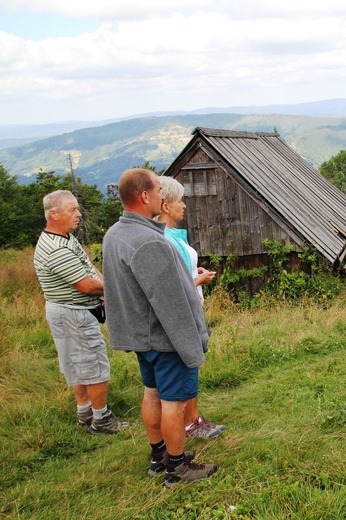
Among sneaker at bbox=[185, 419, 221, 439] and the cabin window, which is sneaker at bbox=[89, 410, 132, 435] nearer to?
sneaker at bbox=[185, 419, 221, 439]

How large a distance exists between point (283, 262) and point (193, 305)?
32.6ft

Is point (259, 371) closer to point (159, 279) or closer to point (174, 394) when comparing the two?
point (174, 394)

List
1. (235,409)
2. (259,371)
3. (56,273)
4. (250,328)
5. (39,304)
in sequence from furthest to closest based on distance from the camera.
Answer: (39,304)
(250,328)
(259,371)
(235,409)
(56,273)

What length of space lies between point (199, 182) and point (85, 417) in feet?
32.0

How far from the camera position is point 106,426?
3.77 meters

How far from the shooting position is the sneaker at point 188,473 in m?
2.76

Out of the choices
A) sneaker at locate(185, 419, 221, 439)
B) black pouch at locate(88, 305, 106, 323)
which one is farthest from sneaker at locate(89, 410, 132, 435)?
black pouch at locate(88, 305, 106, 323)

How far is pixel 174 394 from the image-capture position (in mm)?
2699

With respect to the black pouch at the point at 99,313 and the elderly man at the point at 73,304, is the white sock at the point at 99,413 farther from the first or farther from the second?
the black pouch at the point at 99,313

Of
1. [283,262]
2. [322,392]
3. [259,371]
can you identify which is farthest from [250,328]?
[283,262]

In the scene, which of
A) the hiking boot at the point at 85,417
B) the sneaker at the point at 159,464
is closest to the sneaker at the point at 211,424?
the sneaker at the point at 159,464

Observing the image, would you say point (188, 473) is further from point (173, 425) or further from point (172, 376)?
point (172, 376)

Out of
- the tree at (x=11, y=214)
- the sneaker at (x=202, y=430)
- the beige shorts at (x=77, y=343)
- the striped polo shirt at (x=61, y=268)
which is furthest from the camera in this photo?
Answer: the tree at (x=11, y=214)

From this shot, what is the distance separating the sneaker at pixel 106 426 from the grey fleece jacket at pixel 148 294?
129 centimetres
